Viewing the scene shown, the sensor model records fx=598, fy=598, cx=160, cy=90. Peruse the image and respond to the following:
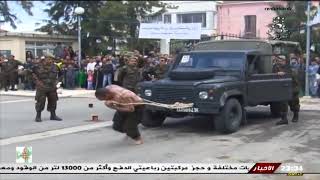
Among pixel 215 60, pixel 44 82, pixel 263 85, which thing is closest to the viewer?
pixel 215 60

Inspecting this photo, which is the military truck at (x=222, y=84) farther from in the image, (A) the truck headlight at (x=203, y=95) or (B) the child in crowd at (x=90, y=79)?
(B) the child in crowd at (x=90, y=79)

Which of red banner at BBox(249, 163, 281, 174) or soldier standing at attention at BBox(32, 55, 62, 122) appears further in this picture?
soldier standing at attention at BBox(32, 55, 62, 122)

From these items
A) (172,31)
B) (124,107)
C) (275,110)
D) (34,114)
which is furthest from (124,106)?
(172,31)

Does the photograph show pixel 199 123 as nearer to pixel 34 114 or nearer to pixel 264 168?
A: pixel 34 114

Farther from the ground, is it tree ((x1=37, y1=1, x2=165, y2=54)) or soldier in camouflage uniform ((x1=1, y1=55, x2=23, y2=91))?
tree ((x1=37, y1=1, x2=165, y2=54))

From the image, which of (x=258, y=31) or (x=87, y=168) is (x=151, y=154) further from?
(x=87, y=168)

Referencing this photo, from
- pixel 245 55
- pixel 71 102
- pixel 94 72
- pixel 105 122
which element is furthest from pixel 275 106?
pixel 94 72

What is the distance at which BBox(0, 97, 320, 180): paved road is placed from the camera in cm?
933

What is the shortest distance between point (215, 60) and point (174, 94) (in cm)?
149

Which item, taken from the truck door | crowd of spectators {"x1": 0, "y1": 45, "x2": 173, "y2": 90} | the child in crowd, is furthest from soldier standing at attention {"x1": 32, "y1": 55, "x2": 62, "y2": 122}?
the child in crowd

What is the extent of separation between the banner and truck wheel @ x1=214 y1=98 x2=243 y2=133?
404 inches

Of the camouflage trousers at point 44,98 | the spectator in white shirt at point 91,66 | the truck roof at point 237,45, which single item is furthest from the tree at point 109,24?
the truck roof at point 237,45

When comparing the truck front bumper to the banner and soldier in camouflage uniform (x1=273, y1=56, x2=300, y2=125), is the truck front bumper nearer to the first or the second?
soldier in camouflage uniform (x1=273, y1=56, x2=300, y2=125)

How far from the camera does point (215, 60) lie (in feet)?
42.5
